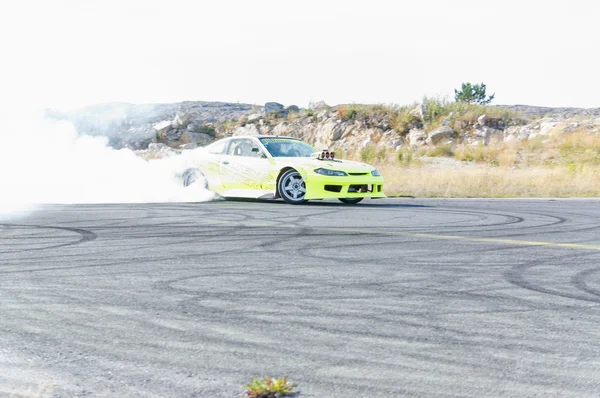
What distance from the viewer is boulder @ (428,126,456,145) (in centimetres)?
4736

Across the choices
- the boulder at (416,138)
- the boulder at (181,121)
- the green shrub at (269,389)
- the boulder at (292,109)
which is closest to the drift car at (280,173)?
the green shrub at (269,389)

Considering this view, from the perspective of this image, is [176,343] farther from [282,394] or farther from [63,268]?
[63,268]

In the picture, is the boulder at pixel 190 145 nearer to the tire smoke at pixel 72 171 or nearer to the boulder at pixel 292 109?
the boulder at pixel 292 109

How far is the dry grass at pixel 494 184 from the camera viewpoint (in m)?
22.8

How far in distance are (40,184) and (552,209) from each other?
12.2 meters

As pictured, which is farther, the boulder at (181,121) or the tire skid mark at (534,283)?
the boulder at (181,121)

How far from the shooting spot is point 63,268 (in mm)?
8586

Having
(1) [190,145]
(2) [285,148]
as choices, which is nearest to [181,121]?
(1) [190,145]

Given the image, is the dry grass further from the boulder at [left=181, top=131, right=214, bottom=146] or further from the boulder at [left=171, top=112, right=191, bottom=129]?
the boulder at [left=171, top=112, right=191, bottom=129]

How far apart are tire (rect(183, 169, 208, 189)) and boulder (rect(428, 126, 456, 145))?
28.9 m

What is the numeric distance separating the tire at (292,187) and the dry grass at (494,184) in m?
5.21

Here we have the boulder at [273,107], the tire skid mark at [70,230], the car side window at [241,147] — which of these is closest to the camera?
the tire skid mark at [70,230]

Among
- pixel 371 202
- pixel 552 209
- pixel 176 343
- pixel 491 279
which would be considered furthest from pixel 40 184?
pixel 176 343

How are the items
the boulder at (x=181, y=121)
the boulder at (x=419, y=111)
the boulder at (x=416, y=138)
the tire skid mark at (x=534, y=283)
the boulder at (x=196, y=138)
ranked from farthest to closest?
1. the boulder at (x=181, y=121)
2. the boulder at (x=419, y=111)
3. the boulder at (x=196, y=138)
4. the boulder at (x=416, y=138)
5. the tire skid mark at (x=534, y=283)
